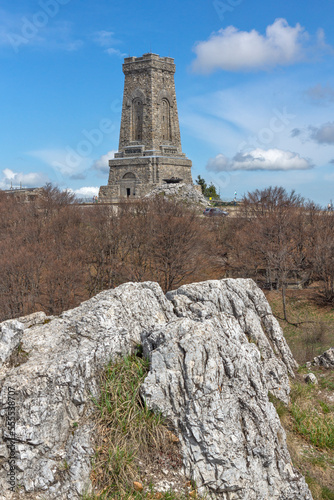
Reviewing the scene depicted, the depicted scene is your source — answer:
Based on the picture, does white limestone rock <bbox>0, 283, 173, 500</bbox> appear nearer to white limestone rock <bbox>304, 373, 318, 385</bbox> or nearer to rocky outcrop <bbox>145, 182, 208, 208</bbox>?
white limestone rock <bbox>304, 373, 318, 385</bbox>

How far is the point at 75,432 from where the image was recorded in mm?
5941

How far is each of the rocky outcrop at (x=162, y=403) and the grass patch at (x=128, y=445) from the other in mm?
144

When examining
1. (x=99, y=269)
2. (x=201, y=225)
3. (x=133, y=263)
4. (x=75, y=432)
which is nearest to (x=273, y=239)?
(x=201, y=225)

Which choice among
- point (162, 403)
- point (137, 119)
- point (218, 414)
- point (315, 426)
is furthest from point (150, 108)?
point (218, 414)

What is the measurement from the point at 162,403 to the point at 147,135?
49.2m

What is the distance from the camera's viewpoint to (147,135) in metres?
52.7

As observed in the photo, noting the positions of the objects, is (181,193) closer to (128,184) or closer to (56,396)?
(128,184)

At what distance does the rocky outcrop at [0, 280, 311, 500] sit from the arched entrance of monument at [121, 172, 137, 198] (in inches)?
1801

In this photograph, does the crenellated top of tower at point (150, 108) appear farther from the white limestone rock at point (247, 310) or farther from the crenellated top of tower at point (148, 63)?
the white limestone rock at point (247, 310)

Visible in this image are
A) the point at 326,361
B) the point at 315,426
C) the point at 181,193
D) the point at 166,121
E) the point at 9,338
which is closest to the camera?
the point at 9,338

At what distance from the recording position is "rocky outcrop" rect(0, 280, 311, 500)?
5770 mm

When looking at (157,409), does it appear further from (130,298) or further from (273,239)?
(273,239)

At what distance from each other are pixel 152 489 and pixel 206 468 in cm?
76

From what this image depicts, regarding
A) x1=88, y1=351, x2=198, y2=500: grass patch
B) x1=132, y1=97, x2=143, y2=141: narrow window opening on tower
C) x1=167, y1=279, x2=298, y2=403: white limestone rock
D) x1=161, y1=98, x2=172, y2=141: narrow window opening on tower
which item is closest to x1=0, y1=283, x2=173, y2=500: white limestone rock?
x1=88, y1=351, x2=198, y2=500: grass patch
